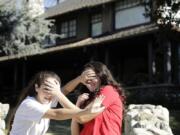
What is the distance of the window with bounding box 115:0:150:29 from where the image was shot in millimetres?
26259

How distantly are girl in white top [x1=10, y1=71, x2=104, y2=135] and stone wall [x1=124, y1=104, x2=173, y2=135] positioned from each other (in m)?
5.27

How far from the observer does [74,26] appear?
104 ft

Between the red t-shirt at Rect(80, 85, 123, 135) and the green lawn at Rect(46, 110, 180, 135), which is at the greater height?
the red t-shirt at Rect(80, 85, 123, 135)

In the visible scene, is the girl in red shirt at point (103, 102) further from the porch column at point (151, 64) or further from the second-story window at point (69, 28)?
the second-story window at point (69, 28)

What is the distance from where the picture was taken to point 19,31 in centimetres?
2423

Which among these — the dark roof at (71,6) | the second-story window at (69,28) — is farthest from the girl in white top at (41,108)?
the second-story window at (69,28)

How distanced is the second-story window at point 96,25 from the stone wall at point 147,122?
1790 cm

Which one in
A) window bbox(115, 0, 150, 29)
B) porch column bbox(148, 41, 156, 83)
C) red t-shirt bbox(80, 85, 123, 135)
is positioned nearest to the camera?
red t-shirt bbox(80, 85, 123, 135)

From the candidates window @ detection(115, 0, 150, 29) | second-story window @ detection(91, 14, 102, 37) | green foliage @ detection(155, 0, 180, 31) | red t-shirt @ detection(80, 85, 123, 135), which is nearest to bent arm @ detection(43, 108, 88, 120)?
red t-shirt @ detection(80, 85, 123, 135)

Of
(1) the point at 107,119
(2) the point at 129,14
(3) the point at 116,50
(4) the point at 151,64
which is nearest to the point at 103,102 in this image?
(1) the point at 107,119

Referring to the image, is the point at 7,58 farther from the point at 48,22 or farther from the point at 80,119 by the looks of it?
the point at 80,119

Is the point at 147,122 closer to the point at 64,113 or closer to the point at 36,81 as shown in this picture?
the point at 36,81

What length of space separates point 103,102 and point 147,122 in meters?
5.76

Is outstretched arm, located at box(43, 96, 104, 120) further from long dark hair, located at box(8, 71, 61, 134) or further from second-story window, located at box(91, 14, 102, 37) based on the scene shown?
second-story window, located at box(91, 14, 102, 37)
